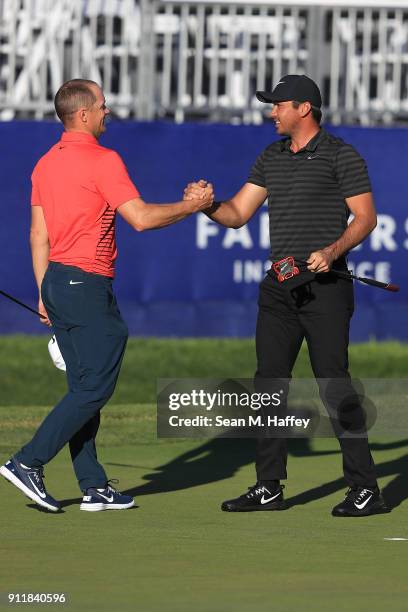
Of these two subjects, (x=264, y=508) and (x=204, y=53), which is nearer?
(x=264, y=508)

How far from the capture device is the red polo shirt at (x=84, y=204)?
24.1ft

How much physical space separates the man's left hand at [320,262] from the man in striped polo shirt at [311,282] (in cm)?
5

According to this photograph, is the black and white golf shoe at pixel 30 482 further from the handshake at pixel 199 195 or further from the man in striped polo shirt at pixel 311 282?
the handshake at pixel 199 195

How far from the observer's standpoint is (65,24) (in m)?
16.3

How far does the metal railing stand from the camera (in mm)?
16156

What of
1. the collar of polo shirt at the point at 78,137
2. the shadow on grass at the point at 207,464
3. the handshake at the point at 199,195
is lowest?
the shadow on grass at the point at 207,464

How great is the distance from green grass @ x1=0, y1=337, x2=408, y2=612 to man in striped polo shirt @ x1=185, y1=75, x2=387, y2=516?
0.64ft

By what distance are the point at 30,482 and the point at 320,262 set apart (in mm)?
1492

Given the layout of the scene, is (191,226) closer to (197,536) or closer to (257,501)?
(257,501)

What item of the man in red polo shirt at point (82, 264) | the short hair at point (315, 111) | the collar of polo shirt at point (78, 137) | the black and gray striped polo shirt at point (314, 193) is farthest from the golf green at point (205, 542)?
the short hair at point (315, 111)

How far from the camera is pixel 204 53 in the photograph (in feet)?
53.9

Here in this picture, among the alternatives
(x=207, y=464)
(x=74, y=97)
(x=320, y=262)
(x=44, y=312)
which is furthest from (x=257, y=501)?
(x=74, y=97)

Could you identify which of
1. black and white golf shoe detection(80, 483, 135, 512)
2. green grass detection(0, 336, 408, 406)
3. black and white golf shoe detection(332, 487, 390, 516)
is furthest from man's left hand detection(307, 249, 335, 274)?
green grass detection(0, 336, 408, 406)

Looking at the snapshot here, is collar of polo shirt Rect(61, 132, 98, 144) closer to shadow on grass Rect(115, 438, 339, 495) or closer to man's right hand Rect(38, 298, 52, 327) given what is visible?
man's right hand Rect(38, 298, 52, 327)
